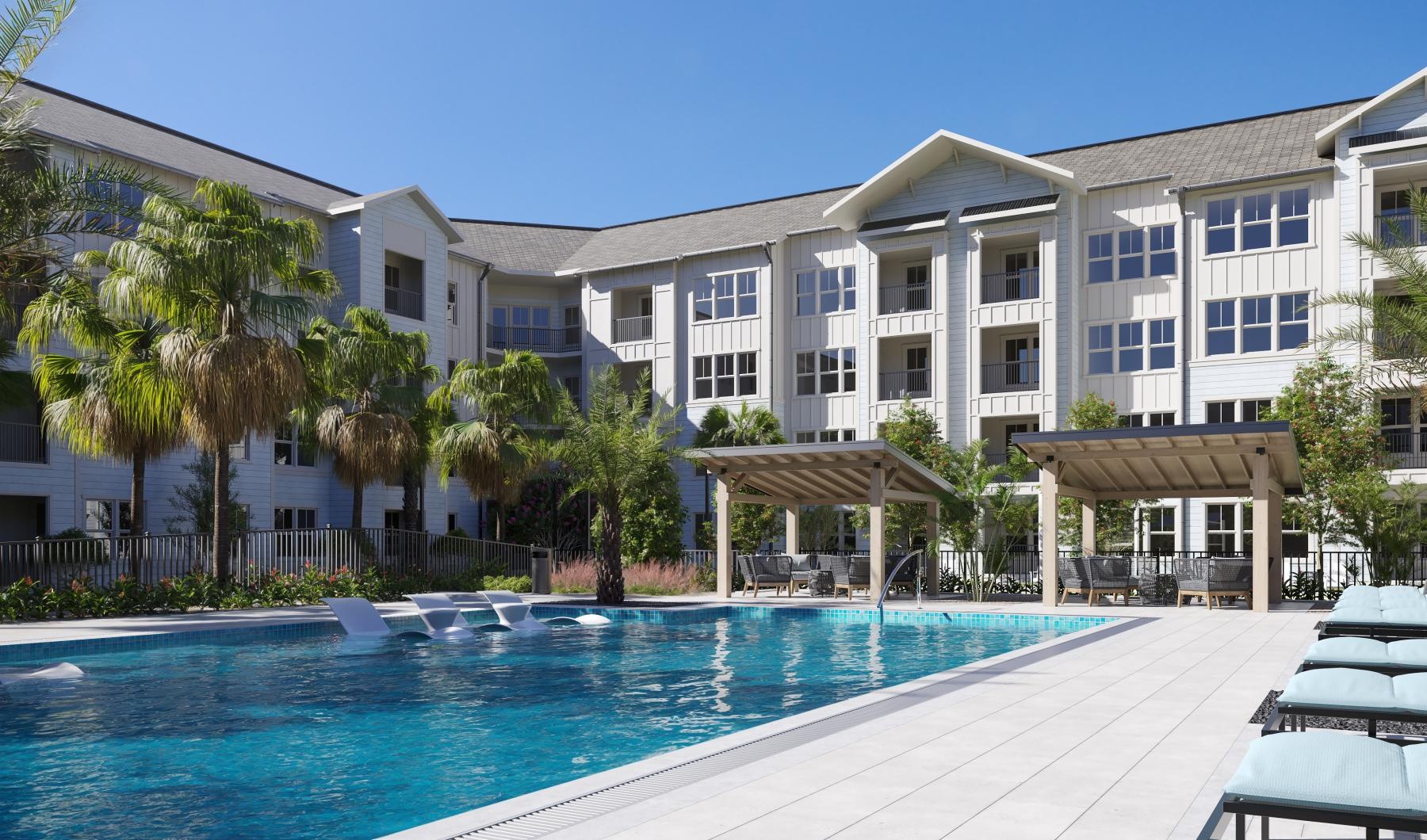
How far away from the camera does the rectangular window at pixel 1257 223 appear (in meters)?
31.0

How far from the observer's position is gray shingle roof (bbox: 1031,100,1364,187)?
3148 centimetres

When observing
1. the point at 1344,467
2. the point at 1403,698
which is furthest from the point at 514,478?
→ the point at 1403,698

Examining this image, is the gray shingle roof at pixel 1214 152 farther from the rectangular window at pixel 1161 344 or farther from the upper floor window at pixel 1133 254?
the rectangular window at pixel 1161 344

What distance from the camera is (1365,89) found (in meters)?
32.7

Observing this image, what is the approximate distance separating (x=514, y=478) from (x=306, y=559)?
6.63m

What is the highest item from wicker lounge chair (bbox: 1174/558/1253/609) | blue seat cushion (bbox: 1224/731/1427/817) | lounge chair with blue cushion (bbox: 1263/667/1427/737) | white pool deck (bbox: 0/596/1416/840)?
blue seat cushion (bbox: 1224/731/1427/817)

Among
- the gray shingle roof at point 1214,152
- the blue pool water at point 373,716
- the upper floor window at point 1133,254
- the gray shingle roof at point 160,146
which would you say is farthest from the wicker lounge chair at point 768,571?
the gray shingle roof at point 1214,152

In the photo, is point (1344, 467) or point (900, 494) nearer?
point (900, 494)

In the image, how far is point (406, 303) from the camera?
35.1 metres

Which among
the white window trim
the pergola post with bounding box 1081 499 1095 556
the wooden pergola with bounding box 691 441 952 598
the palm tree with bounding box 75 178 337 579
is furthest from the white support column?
the palm tree with bounding box 75 178 337 579

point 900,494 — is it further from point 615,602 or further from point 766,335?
point 766,335

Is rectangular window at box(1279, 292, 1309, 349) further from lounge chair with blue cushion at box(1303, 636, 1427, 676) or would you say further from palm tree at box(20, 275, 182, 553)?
palm tree at box(20, 275, 182, 553)

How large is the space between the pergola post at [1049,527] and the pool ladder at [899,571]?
7.93 ft

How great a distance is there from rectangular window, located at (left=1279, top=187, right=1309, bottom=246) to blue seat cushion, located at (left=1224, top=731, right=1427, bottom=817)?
98.6 ft
